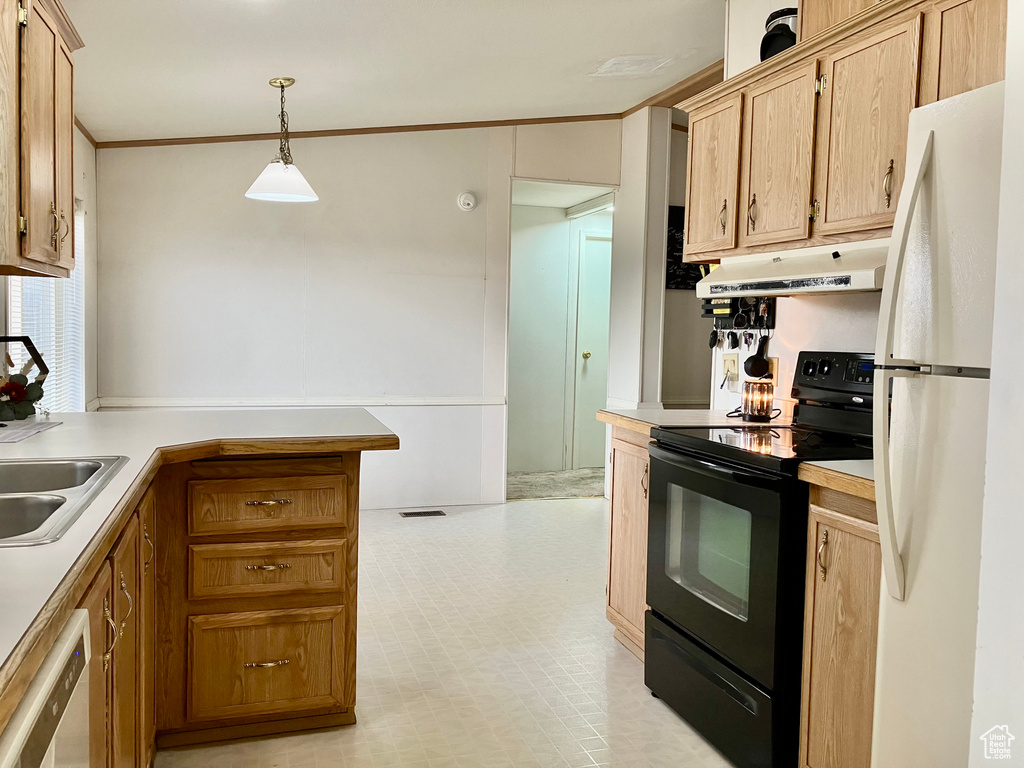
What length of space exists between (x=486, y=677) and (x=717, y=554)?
3.23ft

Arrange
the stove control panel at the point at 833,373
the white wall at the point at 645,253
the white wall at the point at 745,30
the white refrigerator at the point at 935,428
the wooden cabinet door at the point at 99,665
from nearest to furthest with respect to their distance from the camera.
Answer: the wooden cabinet door at the point at 99,665 < the white refrigerator at the point at 935,428 < the stove control panel at the point at 833,373 < the white wall at the point at 745,30 < the white wall at the point at 645,253

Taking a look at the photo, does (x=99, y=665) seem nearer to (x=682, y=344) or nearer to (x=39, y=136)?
(x=39, y=136)

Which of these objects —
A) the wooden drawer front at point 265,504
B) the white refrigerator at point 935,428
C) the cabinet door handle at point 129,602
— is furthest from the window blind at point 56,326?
the white refrigerator at point 935,428

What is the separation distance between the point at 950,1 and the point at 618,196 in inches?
144

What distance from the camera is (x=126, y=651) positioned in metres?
1.80

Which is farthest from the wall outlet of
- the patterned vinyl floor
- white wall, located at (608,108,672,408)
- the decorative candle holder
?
white wall, located at (608,108,672,408)

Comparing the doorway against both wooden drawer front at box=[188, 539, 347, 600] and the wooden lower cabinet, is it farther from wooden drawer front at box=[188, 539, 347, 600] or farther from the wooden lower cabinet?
wooden drawer front at box=[188, 539, 347, 600]

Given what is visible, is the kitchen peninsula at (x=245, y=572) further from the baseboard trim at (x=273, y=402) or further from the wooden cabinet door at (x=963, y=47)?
the baseboard trim at (x=273, y=402)

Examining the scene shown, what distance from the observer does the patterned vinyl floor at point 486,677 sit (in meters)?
2.38

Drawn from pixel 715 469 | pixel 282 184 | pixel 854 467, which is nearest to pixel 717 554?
pixel 715 469

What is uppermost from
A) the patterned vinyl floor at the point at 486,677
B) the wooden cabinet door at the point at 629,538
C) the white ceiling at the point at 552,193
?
the white ceiling at the point at 552,193

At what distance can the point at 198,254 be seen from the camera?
5.11 metres

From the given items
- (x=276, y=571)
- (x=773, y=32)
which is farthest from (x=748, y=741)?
(x=773, y=32)

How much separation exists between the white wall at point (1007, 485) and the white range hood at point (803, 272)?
1200mm
